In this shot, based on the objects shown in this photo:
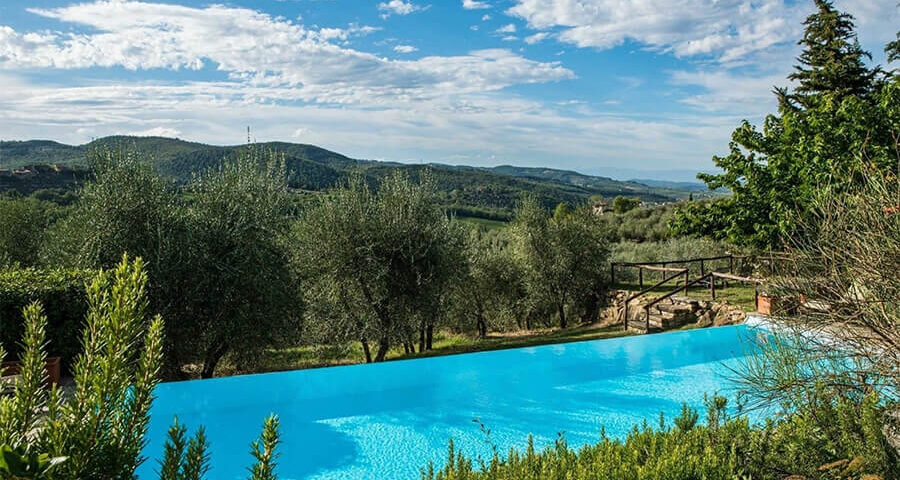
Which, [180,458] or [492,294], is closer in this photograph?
[180,458]

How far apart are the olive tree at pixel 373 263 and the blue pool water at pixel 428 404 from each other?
2080mm

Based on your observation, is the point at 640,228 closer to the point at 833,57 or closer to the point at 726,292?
the point at 833,57

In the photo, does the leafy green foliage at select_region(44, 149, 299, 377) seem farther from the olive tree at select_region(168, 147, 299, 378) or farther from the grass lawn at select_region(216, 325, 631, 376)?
the grass lawn at select_region(216, 325, 631, 376)

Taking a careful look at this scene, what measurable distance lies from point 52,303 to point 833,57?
983 inches

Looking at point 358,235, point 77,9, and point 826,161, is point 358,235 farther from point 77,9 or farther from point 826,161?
point 826,161

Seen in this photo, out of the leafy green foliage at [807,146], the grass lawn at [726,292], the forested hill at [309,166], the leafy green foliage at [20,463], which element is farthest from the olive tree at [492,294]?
the leafy green foliage at [20,463]

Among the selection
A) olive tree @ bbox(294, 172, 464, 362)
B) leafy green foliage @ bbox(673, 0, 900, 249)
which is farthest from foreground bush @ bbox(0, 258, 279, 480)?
olive tree @ bbox(294, 172, 464, 362)

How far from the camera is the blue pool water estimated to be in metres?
7.84

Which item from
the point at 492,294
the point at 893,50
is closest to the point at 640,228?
the point at 492,294

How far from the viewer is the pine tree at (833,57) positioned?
1923cm

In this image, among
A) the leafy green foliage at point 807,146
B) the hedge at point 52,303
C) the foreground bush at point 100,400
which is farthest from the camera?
the leafy green foliage at point 807,146

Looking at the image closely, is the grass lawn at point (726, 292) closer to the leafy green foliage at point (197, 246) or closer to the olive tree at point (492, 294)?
the olive tree at point (492, 294)

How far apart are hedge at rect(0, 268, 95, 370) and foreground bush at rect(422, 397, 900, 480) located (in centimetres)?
712

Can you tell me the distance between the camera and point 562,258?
18688 millimetres
